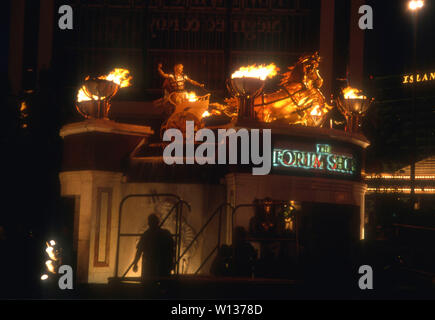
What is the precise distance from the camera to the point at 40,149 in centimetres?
2244

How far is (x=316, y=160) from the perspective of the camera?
18.4 m

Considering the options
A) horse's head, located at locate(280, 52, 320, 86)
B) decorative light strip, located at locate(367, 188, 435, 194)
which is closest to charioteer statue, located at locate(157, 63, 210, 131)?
horse's head, located at locate(280, 52, 320, 86)

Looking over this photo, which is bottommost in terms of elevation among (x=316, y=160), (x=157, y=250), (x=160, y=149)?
(x=157, y=250)

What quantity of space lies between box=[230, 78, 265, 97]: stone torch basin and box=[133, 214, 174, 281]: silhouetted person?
517cm

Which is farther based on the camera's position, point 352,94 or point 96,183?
point 352,94

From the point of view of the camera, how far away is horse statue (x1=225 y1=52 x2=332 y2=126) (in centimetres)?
1955

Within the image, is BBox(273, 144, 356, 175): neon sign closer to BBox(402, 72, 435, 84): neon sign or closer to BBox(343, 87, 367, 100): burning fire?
BBox(343, 87, 367, 100): burning fire

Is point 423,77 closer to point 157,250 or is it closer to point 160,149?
point 160,149

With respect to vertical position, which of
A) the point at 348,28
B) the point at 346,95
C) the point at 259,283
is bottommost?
the point at 259,283

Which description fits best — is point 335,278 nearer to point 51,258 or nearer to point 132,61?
point 51,258

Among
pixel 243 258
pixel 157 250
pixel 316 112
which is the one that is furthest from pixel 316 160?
pixel 157 250

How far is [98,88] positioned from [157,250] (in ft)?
19.5

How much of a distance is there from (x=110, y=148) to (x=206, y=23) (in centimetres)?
1169


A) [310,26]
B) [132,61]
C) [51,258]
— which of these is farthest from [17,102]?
[310,26]
